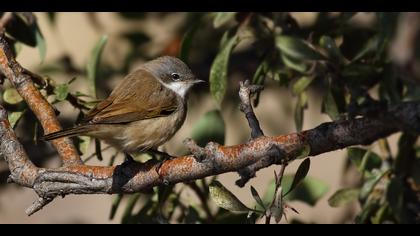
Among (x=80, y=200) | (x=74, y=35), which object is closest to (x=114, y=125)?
(x=80, y=200)

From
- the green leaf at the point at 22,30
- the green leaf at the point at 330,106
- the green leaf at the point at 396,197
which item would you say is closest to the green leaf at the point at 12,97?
the green leaf at the point at 22,30

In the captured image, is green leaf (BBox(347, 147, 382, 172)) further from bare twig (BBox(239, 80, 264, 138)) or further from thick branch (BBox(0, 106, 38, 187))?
thick branch (BBox(0, 106, 38, 187))

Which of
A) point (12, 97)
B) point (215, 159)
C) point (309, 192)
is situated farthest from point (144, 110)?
point (215, 159)

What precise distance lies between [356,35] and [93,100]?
1.58 metres

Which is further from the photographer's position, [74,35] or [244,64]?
[74,35]

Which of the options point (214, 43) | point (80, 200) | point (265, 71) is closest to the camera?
point (265, 71)

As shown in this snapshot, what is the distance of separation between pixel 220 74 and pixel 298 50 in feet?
1.86

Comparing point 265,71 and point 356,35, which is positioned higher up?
point 356,35

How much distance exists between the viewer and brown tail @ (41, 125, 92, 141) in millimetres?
3731

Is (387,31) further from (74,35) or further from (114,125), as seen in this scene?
(74,35)

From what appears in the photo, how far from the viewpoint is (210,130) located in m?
4.52

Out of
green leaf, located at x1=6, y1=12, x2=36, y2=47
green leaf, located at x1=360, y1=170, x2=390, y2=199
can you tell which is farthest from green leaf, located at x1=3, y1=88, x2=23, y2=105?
green leaf, located at x1=360, y1=170, x2=390, y2=199

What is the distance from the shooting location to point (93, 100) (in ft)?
14.6
